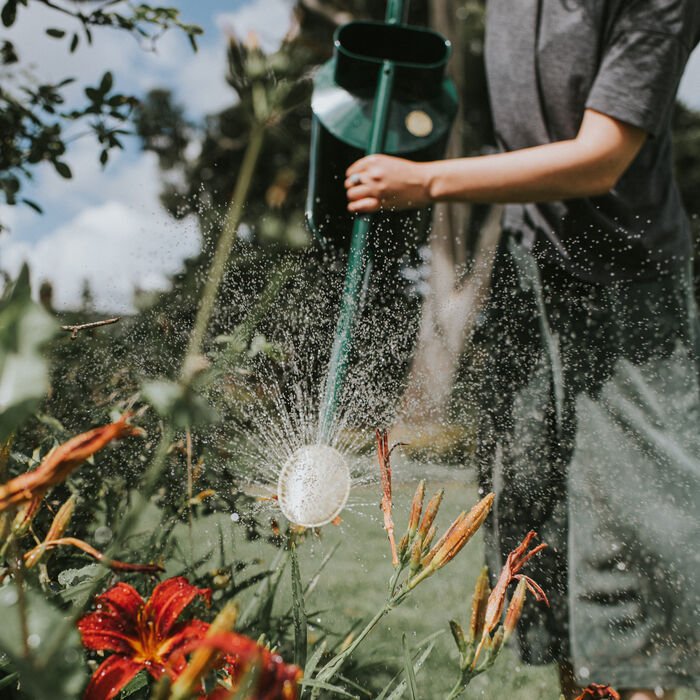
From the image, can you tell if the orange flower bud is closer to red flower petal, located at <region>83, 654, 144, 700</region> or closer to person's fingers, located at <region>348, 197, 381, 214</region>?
red flower petal, located at <region>83, 654, 144, 700</region>

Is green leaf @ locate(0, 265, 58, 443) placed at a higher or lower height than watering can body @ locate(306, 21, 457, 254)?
lower

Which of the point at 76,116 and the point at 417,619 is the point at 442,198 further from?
the point at 417,619

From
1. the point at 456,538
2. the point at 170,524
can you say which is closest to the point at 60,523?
the point at 456,538

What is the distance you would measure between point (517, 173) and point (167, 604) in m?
1.01

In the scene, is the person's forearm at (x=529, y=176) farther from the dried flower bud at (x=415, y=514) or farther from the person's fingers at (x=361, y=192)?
the dried flower bud at (x=415, y=514)

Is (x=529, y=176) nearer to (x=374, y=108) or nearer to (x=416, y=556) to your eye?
(x=374, y=108)

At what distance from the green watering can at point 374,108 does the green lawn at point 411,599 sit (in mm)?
587

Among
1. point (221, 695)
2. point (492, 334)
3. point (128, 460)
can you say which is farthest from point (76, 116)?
point (221, 695)

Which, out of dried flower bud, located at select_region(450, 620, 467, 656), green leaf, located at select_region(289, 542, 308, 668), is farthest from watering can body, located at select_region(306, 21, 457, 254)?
dried flower bud, located at select_region(450, 620, 467, 656)

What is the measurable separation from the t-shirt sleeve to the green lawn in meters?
0.79

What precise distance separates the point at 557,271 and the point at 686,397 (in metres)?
0.36

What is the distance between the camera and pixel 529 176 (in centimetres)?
126

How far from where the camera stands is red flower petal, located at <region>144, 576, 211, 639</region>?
1.93 ft

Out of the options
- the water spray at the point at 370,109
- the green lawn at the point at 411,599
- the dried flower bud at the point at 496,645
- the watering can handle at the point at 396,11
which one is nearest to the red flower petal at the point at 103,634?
the dried flower bud at the point at 496,645
